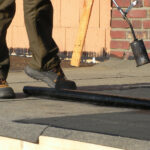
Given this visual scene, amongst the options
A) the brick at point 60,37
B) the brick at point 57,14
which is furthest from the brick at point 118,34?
the brick at point 57,14

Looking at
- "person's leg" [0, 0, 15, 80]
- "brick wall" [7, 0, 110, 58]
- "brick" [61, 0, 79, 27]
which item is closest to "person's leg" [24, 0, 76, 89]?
"person's leg" [0, 0, 15, 80]

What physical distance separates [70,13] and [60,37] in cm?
37

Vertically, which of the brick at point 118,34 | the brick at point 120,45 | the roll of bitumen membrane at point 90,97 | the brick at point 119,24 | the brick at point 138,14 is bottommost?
the brick at point 120,45

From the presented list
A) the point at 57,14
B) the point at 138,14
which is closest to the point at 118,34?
the point at 138,14

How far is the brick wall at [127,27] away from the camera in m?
7.83

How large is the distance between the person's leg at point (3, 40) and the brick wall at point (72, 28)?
4.12 metres

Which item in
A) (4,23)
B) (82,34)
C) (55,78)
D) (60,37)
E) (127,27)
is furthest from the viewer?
(60,37)

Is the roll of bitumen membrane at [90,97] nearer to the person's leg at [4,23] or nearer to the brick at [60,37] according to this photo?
the person's leg at [4,23]

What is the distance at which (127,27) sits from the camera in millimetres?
8000

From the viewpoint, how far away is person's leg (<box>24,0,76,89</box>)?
4855 mm

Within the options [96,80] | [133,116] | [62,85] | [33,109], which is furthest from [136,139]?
[96,80]

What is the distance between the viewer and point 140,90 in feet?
17.5

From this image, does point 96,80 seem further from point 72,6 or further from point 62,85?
point 72,6

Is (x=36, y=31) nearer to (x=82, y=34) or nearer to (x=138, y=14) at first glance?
(x=138, y=14)
